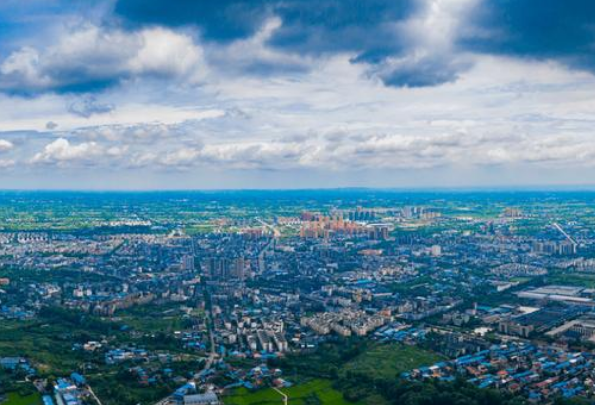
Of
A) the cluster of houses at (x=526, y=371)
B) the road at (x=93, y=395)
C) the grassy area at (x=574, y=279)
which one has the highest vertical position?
the grassy area at (x=574, y=279)

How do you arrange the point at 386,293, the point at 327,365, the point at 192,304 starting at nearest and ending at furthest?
the point at 327,365 → the point at 192,304 → the point at 386,293

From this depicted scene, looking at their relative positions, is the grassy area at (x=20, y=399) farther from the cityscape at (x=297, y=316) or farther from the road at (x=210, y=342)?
the road at (x=210, y=342)

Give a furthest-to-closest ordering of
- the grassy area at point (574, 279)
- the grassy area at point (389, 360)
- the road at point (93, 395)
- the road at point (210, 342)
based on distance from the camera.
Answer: the grassy area at point (574, 279)
the grassy area at point (389, 360)
the road at point (210, 342)
the road at point (93, 395)

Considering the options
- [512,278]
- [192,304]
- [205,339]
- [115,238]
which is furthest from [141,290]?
[115,238]

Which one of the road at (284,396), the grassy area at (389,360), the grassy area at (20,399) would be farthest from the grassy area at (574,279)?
the grassy area at (20,399)

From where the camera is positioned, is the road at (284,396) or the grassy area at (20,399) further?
the road at (284,396)

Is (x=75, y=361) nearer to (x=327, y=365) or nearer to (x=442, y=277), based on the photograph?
(x=327, y=365)

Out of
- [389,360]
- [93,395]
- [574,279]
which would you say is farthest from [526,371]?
[574,279]
